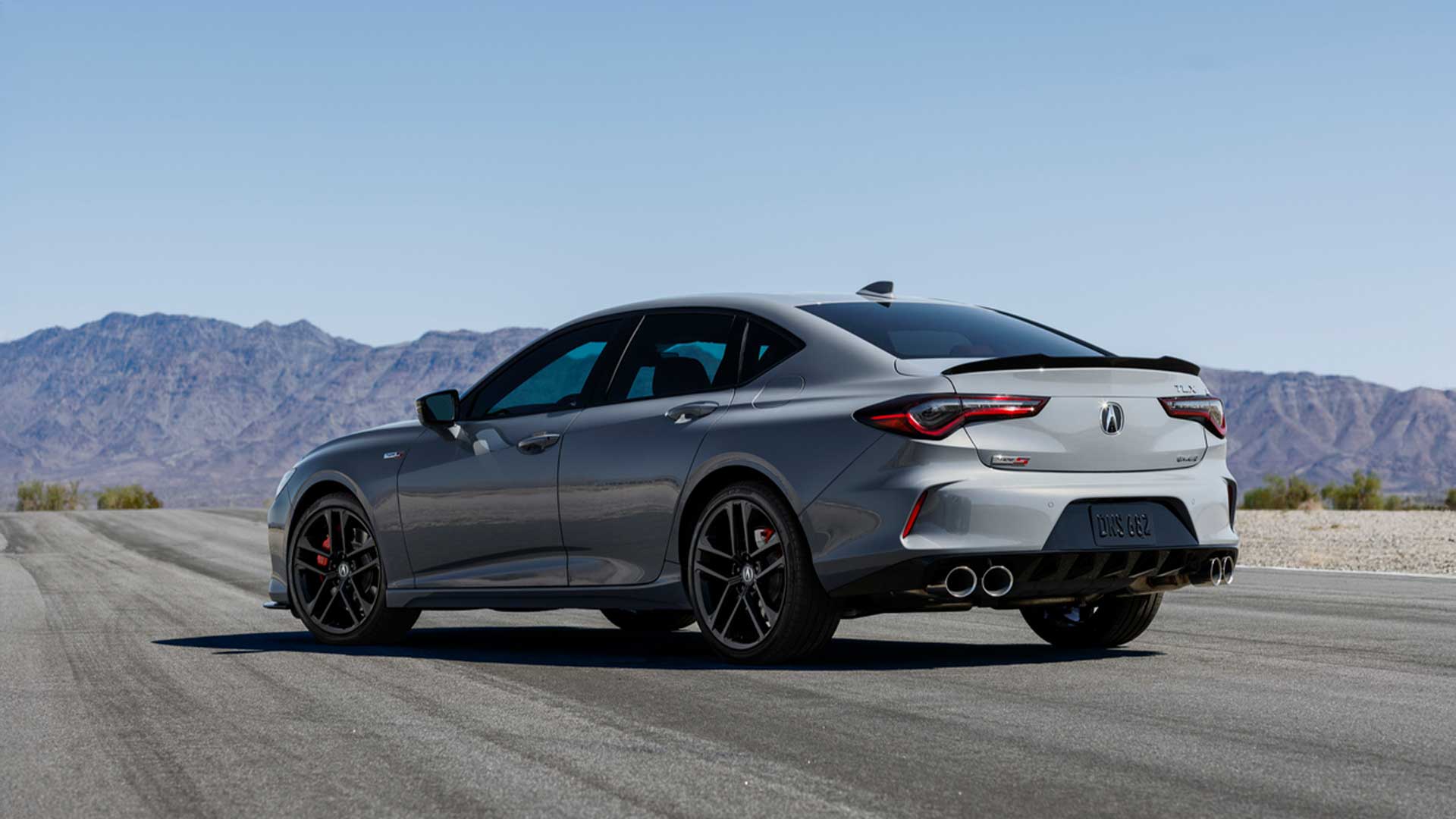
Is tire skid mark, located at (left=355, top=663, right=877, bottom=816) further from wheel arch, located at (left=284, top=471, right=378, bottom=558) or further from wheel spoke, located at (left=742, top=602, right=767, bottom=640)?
wheel arch, located at (left=284, top=471, right=378, bottom=558)

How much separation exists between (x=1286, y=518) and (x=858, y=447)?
95.8 feet

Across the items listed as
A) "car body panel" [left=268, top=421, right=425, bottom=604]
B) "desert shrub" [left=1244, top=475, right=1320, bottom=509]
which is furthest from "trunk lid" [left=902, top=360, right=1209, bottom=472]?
"desert shrub" [left=1244, top=475, right=1320, bottom=509]

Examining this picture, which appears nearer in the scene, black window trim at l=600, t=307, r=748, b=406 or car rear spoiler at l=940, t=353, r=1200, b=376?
car rear spoiler at l=940, t=353, r=1200, b=376

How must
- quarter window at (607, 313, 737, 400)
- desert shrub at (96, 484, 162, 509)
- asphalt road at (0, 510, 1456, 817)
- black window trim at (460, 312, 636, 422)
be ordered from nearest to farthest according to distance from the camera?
asphalt road at (0, 510, 1456, 817), quarter window at (607, 313, 737, 400), black window trim at (460, 312, 636, 422), desert shrub at (96, 484, 162, 509)

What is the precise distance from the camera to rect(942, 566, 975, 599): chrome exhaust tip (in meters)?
6.96

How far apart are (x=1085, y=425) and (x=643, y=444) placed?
1.98 metres

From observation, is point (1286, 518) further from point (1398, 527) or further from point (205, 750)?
point (205, 750)

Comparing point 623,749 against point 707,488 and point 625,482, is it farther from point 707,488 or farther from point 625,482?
point 625,482

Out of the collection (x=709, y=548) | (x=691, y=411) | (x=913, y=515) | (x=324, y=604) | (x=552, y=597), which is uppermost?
(x=691, y=411)

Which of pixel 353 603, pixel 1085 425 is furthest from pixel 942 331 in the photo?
pixel 353 603

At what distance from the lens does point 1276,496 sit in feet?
191

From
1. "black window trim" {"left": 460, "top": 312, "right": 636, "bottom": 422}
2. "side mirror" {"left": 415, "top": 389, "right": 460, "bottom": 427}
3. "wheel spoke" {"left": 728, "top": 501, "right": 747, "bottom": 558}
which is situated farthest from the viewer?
"side mirror" {"left": 415, "top": 389, "right": 460, "bottom": 427}

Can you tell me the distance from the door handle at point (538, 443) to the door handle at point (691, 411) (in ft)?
2.41

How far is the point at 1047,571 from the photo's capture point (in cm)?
711
